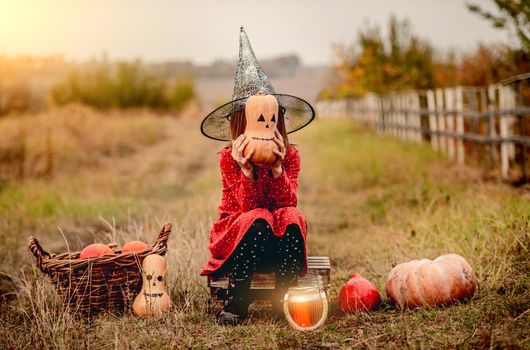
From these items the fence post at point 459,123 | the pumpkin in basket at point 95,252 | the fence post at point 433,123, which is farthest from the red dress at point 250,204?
the fence post at point 433,123

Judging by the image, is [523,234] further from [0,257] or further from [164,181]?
[164,181]

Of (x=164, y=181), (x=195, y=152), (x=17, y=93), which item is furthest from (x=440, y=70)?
(x=17, y=93)

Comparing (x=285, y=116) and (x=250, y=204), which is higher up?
(x=285, y=116)

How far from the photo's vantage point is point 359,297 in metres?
3.68

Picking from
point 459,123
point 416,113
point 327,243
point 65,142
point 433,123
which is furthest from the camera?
point 416,113

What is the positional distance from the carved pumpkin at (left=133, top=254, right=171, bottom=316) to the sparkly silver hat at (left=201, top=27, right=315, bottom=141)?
0.95 meters

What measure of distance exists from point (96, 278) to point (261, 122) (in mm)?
1574

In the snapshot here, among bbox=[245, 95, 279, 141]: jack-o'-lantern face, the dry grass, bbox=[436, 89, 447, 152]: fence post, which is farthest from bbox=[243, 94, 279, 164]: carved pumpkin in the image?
bbox=[436, 89, 447, 152]: fence post

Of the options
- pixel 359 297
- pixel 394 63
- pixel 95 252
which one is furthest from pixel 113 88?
pixel 359 297

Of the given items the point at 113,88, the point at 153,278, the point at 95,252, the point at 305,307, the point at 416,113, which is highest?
the point at 113,88

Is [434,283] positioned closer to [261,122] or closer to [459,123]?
[261,122]

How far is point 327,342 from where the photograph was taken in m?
3.21

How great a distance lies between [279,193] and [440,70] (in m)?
20.1

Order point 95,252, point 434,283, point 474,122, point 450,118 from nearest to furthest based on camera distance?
point 434,283
point 95,252
point 474,122
point 450,118
